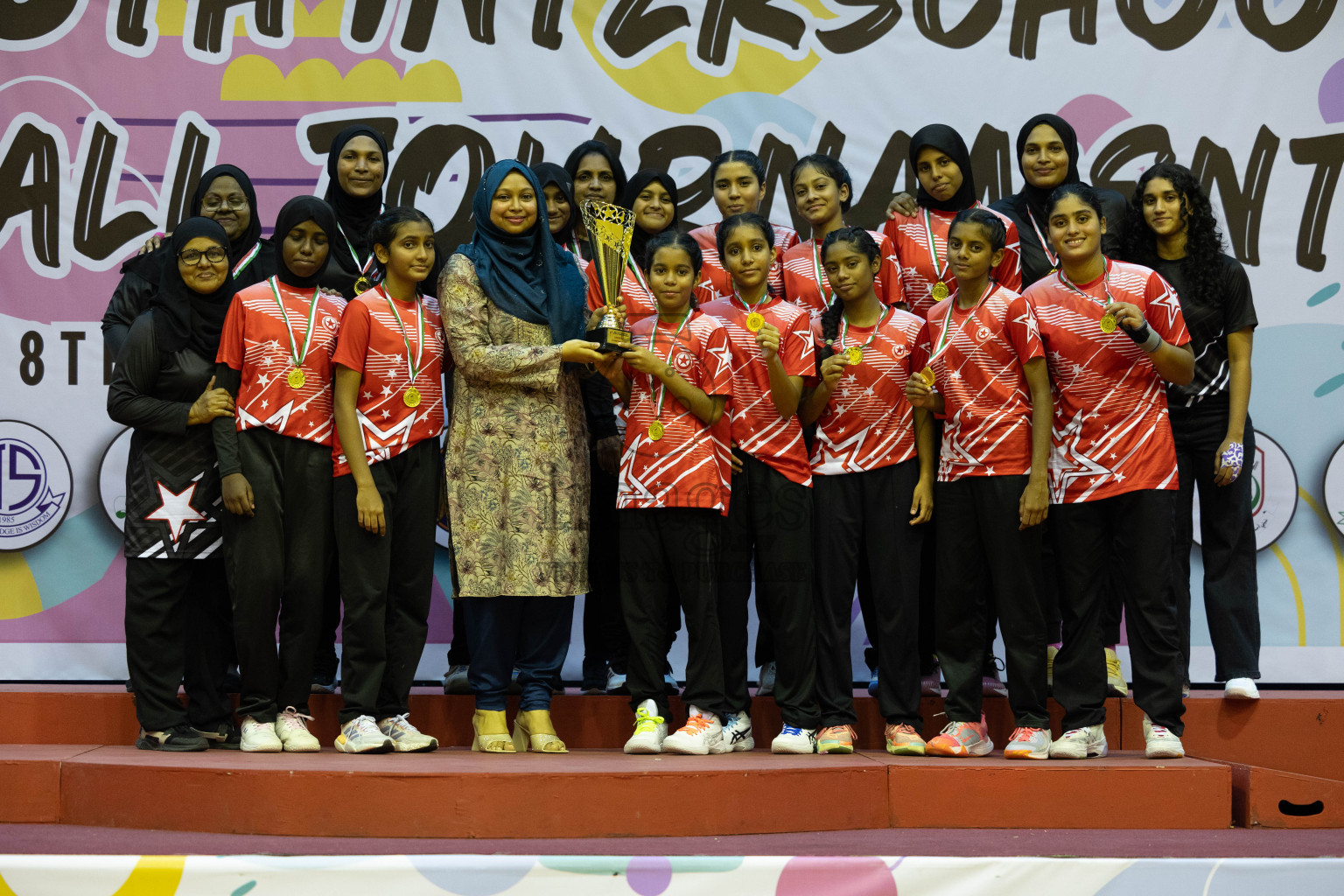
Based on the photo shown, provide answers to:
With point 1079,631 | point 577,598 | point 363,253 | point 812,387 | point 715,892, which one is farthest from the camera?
point 577,598

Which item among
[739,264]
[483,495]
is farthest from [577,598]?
[739,264]

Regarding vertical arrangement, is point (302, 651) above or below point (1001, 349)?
below

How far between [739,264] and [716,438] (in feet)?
1.77

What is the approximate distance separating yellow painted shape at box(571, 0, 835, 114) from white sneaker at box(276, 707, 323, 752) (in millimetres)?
2792

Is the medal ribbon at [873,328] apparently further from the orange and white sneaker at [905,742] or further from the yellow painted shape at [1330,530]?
the yellow painted shape at [1330,530]

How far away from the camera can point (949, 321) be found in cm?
358

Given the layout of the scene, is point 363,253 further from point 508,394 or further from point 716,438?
point 716,438

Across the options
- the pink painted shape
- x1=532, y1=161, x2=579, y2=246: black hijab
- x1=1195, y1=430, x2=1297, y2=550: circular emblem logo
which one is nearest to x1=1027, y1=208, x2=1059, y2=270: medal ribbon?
the pink painted shape

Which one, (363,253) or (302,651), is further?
(363,253)

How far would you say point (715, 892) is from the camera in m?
2.64

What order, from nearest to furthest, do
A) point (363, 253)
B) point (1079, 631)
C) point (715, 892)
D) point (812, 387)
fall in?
point (715, 892), point (1079, 631), point (812, 387), point (363, 253)

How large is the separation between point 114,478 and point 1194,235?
4135mm

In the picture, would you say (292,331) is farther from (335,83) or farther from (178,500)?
(335,83)

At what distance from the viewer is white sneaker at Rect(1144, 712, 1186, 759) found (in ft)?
11.0
